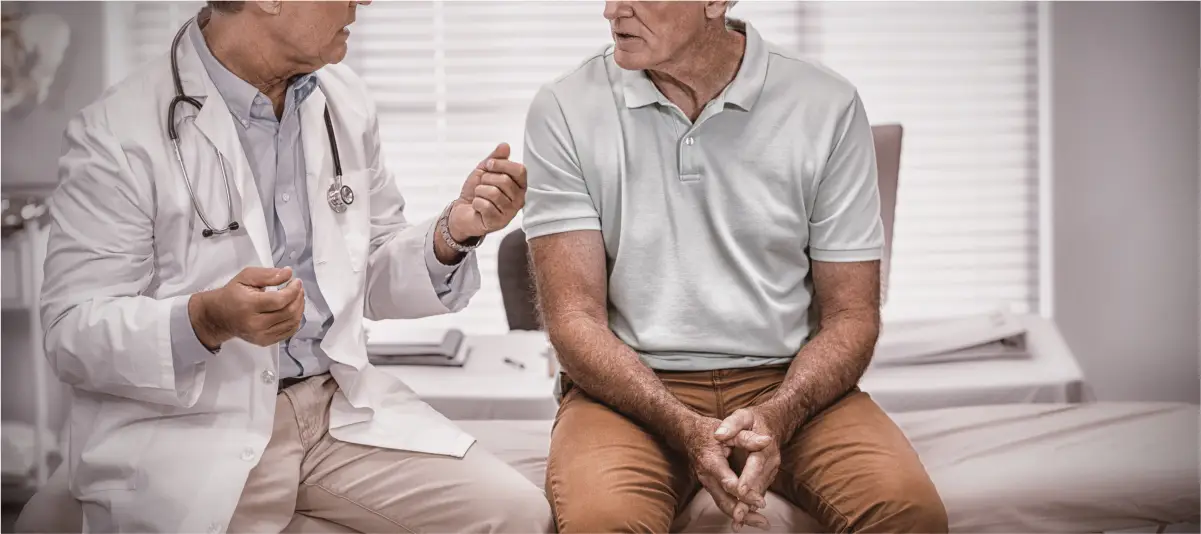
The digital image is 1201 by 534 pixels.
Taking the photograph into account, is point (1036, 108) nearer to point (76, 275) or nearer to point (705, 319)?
point (705, 319)

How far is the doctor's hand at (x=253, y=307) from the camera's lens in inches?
59.4

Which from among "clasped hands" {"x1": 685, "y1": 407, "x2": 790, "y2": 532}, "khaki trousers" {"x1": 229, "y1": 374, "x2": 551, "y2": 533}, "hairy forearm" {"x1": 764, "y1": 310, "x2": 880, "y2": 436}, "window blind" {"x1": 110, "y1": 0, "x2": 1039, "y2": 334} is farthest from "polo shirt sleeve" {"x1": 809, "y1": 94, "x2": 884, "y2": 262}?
"window blind" {"x1": 110, "y1": 0, "x2": 1039, "y2": 334}

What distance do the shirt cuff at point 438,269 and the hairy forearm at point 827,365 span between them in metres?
0.57

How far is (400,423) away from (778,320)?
0.66m

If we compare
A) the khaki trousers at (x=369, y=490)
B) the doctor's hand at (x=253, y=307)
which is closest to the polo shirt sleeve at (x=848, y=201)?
the khaki trousers at (x=369, y=490)

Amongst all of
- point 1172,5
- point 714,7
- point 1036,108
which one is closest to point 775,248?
point 714,7

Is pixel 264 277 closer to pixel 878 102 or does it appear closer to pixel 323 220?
pixel 323 220

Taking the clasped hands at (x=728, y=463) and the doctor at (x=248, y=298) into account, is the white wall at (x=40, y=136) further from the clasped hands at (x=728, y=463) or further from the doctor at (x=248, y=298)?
the clasped hands at (x=728, y=463)

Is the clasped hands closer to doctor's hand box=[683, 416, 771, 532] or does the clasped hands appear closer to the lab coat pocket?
doctor's hand box=[683, 416, 771, 532]

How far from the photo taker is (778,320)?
6.10 feet

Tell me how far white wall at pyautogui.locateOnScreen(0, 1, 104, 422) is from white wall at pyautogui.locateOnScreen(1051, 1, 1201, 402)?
2362 millimetres

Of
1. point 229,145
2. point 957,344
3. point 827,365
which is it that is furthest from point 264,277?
point 957,344

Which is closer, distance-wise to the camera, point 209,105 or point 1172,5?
point 209,105

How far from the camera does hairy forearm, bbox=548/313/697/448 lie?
172 cm
